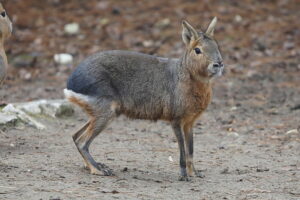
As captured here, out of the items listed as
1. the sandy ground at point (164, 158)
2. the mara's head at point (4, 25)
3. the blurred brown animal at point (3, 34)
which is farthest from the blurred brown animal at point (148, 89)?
the mara's head at point (4, 25)

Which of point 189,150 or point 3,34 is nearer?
point 189,150

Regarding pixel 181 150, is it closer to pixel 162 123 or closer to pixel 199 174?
pixel 199 174

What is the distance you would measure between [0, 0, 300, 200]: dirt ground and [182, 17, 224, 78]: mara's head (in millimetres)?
Answer: 957

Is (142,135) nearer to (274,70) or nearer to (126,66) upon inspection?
(126,66)

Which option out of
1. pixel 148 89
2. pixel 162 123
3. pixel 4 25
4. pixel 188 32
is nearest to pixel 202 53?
pixel 188 32

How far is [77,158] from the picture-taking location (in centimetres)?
616

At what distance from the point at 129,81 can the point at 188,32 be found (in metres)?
0.69

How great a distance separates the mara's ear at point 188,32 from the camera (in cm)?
573

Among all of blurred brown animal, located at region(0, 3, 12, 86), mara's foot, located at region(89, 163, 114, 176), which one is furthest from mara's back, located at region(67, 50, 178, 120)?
blurred brown animal, located at region(0, 3, 12, 86)

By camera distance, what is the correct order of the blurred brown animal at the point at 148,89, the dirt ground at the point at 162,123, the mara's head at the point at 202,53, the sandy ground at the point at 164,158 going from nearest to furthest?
the sandy ground at the point at 164,158 → the dirt ground at the point at 162,123 → the mara's head at the point at 202,53 → the blurred brown animal at the point at 148,89

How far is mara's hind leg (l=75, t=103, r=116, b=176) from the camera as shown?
18.5 ft

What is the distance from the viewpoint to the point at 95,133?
5.72 metres

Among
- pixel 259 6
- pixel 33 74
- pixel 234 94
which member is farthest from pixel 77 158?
pixel 259 6

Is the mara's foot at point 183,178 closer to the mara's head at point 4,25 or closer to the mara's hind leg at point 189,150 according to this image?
the mara's hind leg at point 189,150
